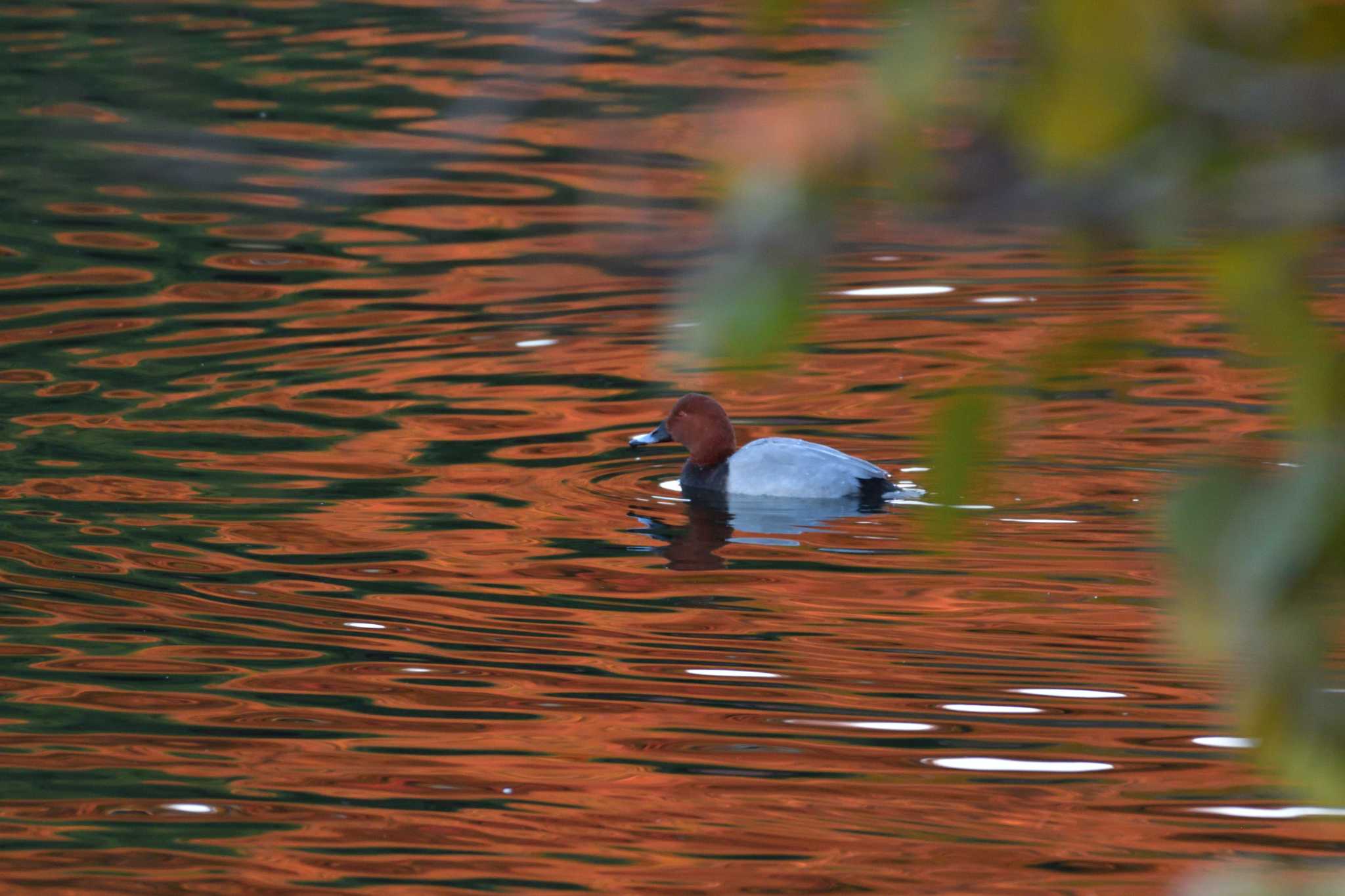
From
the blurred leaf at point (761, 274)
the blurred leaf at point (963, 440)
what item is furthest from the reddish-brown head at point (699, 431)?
the blurred leaf at point (761, 274)

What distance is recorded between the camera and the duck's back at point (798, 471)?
28.6ft

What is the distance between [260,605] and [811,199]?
6011 millimetres

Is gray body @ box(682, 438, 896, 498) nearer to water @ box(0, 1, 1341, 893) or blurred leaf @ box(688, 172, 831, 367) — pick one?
Result: water @ box(0, 1, 1341, 893)

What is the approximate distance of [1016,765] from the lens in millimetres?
5820

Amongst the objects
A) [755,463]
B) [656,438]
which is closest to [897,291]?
[656,438]

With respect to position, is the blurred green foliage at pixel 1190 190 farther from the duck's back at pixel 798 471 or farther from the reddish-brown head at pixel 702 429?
the reddish-brown head at pixel 702 429

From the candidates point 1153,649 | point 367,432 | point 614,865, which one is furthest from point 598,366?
point 614,865

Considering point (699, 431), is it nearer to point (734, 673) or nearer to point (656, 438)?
point (656, 438)

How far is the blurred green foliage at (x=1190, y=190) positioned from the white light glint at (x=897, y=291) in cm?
1055

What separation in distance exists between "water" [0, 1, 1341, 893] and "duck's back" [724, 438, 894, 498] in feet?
0.54

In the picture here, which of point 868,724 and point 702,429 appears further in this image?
point 702,429

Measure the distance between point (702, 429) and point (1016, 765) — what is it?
3905 millimetres

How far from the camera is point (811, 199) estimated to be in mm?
1553

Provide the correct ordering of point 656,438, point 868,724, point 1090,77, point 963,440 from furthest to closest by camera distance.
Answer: point 656,438 → point 868,724 → point 963,440 → point 1090,77
